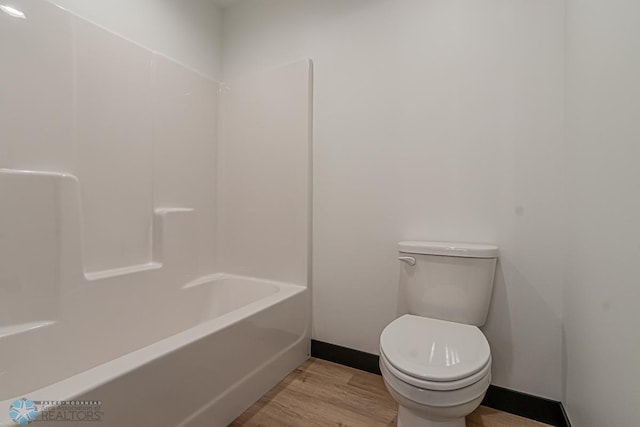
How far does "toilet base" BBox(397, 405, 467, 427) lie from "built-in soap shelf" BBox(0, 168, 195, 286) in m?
1.49

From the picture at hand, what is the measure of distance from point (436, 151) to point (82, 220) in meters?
1.82

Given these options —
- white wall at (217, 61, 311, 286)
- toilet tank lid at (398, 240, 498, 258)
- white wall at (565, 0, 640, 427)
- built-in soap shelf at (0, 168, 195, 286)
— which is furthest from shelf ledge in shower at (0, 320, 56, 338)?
white wall at (565, 0, 640, 427)

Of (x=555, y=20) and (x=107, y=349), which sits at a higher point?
(x=555, y=20)

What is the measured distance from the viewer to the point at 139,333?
5.22 feet

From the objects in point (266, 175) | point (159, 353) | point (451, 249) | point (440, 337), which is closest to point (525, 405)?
point (440, 337)

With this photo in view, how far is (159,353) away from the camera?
977 millimetres

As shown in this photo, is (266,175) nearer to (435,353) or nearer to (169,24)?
(169,24)

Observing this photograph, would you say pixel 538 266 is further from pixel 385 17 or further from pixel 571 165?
pixel 385 17

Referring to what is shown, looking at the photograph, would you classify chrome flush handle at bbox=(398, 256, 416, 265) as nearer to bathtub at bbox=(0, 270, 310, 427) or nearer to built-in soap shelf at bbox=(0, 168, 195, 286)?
bathtub at bbox=(0, 270, 310, 427)

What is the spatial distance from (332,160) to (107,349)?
1.55 m

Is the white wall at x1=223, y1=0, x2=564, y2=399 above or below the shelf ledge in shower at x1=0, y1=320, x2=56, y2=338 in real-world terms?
above

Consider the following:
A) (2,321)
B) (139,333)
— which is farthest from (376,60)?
(2,321)

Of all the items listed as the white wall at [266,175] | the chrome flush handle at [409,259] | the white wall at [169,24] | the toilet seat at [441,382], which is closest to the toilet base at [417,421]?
the toilet seat at [441,382]

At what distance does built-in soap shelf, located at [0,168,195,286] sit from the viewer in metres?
1.30
